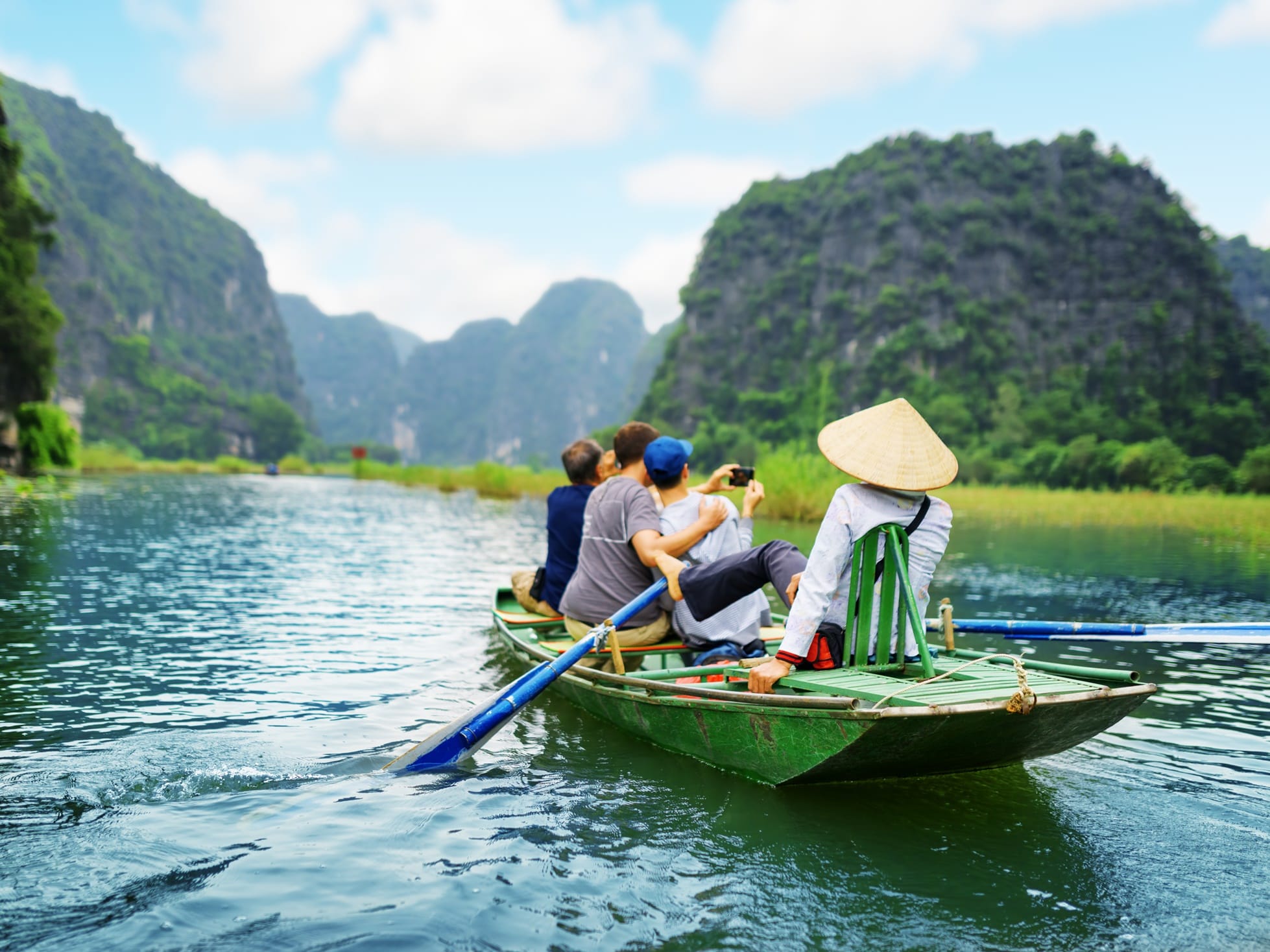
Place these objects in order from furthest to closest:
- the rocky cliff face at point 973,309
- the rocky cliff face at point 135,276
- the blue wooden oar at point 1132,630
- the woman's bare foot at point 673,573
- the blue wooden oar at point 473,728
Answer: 1. the rocky cliff face at point 135,276
2. the rocky cliff face at point 973,309
3. the woman's bare foot at point 673,573
4. the blue wooden oar at point 473,728
5. the blue wooden oar at point 1132,630

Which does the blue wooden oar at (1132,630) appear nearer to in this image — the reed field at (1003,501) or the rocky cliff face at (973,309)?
the reed field at (1003,501)

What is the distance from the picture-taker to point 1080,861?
141 inches

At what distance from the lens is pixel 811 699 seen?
144 inches

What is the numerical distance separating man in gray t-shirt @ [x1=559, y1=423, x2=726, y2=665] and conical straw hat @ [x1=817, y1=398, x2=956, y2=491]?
4.08ft

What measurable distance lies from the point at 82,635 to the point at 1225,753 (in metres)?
8.16

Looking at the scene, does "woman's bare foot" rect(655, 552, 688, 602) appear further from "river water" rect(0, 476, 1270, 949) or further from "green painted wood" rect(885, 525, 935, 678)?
"green painted wood" rect(885, 525, 935, 678)

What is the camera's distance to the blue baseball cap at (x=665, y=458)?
531 centimetres

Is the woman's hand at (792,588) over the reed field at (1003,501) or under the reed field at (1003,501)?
under

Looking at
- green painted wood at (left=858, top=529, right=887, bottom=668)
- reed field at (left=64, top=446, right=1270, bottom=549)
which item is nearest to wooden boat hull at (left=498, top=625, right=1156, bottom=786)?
green painted wood at (left=858, top=529, right=887, bottom=668)

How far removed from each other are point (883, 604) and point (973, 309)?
71850mm

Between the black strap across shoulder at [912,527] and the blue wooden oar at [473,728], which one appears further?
the blue wooden oar at [473,728]

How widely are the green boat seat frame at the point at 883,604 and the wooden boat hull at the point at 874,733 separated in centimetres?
42

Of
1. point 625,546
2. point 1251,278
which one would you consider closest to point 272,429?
point 1251,278

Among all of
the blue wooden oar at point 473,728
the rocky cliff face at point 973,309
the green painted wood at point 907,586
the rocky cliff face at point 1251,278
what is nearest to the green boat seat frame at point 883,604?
the green painted wood at point 907,586
